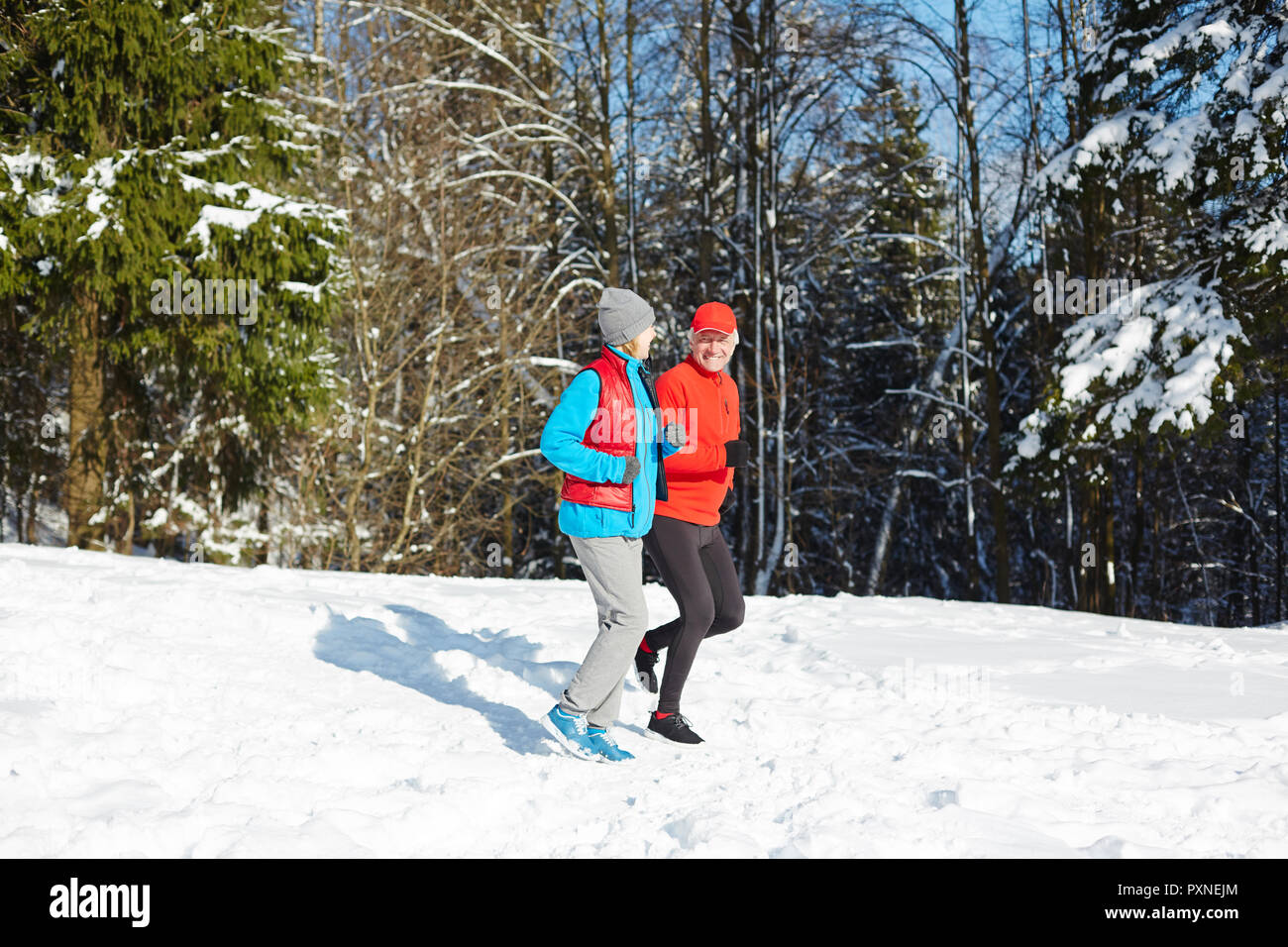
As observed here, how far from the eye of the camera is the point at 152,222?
40.4 ft

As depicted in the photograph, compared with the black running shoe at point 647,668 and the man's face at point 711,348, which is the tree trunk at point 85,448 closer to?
the black running shoe at point 647,668

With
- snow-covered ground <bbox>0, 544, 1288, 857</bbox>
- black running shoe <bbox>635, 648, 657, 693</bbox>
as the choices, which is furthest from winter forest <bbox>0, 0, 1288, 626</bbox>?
black running shoe <bbox>635, 648, 657, 693</bbox>

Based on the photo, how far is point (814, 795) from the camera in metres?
3.91

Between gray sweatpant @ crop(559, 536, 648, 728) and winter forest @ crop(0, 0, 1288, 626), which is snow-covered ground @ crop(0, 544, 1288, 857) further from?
winter forest @ crop(0, 0, 1288, 626)

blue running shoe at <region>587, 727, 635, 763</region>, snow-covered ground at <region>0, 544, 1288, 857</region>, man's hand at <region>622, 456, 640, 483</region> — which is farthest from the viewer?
blue running shoe at <region>587, 727, 635, 763</region>

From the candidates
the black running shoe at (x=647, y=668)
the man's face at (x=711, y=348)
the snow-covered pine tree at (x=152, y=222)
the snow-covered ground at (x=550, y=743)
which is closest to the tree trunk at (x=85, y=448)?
the snow-covered pine tree at (x=152, y=222)

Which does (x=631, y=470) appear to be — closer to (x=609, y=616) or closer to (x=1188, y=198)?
(x=609, y=616)

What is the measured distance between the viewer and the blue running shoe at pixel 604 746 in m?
4.29

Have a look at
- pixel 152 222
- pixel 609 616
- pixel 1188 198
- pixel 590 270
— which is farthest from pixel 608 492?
pixel 590 270

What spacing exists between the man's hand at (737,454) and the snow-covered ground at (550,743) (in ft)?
4.09

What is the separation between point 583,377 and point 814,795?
1.80 metres

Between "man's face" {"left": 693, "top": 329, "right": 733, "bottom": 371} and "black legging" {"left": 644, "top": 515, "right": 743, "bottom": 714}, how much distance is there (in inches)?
28.3

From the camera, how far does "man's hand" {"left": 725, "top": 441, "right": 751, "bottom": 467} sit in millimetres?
4548

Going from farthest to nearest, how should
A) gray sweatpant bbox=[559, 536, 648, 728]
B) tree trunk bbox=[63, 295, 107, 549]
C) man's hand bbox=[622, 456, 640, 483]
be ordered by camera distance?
tree trunk bbox=[63, 295, 107, 549] < gray sweatpant bbox=[559, 536, 648, 728] < man's hand bbox=[622, 456, 640, 483]
